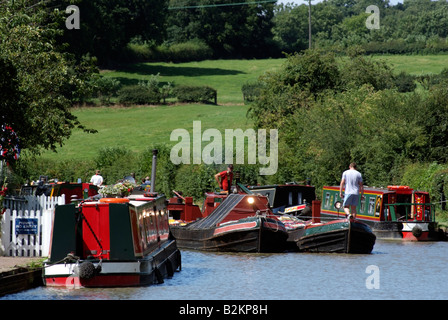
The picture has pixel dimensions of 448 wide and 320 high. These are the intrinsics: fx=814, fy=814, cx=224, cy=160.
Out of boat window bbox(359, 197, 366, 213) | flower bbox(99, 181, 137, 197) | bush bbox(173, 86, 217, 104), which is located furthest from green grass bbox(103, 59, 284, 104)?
flower bbox(99, 181, 137, 197)

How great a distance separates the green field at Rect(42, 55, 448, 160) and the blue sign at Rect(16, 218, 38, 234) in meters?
35.5

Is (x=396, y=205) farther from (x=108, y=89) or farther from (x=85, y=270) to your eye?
(x=108, y=89)

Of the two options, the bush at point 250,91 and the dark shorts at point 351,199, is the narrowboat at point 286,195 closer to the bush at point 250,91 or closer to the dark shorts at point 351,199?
the dark shorts at point 351,199

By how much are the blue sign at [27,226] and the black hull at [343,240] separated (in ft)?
28.3

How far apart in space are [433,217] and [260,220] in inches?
397

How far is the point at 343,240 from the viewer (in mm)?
23516

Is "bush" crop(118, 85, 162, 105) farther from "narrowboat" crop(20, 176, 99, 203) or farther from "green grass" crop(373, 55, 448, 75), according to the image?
"narrowboat" crop(20, 176, 99, 203)

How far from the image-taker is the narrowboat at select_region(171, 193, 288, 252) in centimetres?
2362

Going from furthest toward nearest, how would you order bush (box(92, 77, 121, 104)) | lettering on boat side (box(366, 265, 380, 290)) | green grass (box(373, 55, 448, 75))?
green grass (box(373, 55, 448, 75)), bush (box(92, 77, 121, 104)), lettering on boat side (box(366, 265, 380, 290))

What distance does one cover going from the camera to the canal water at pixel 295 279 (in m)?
16.2
